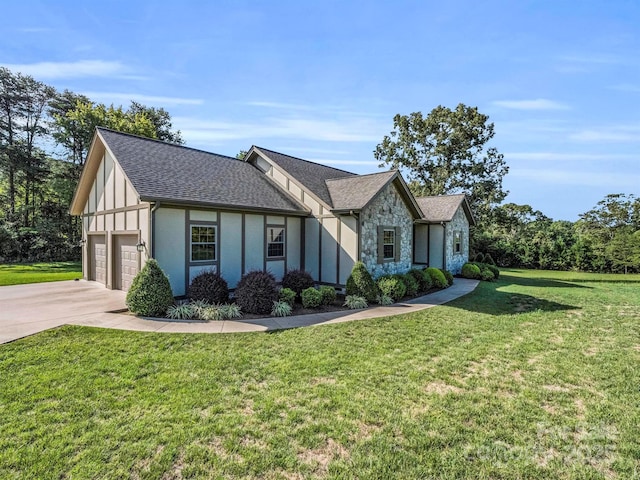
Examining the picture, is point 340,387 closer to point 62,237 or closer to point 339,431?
point 339,431

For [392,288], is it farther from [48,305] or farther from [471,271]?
[48,305]

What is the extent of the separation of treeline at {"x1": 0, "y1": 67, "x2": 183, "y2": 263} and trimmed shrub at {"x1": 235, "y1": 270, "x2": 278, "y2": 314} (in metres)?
24.4

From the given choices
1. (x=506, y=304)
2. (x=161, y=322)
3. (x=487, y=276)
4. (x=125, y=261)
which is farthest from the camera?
(x=487, y=276)

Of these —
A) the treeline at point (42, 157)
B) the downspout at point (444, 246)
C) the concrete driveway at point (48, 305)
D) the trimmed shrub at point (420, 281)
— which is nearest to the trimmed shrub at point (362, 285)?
the trimmed shrub at point (420, 281)

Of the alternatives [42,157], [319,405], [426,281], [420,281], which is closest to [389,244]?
[420,281]

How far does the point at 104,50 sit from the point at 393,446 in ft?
48.2

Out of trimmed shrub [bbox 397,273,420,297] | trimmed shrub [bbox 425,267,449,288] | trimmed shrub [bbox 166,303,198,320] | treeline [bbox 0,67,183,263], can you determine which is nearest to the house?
trimmed shrub [bbox 397,273,420,297]

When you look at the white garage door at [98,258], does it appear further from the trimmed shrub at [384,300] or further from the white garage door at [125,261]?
the trimmed shrub at [384,300]

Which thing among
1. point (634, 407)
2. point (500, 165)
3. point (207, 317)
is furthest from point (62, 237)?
point (500, 165)

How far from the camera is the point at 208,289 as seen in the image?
33.5 feet

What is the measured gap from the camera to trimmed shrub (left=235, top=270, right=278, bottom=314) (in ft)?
31.7

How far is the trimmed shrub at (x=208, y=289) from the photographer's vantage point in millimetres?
10195

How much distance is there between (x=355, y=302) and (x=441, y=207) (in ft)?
39.4

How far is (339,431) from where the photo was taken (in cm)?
381
